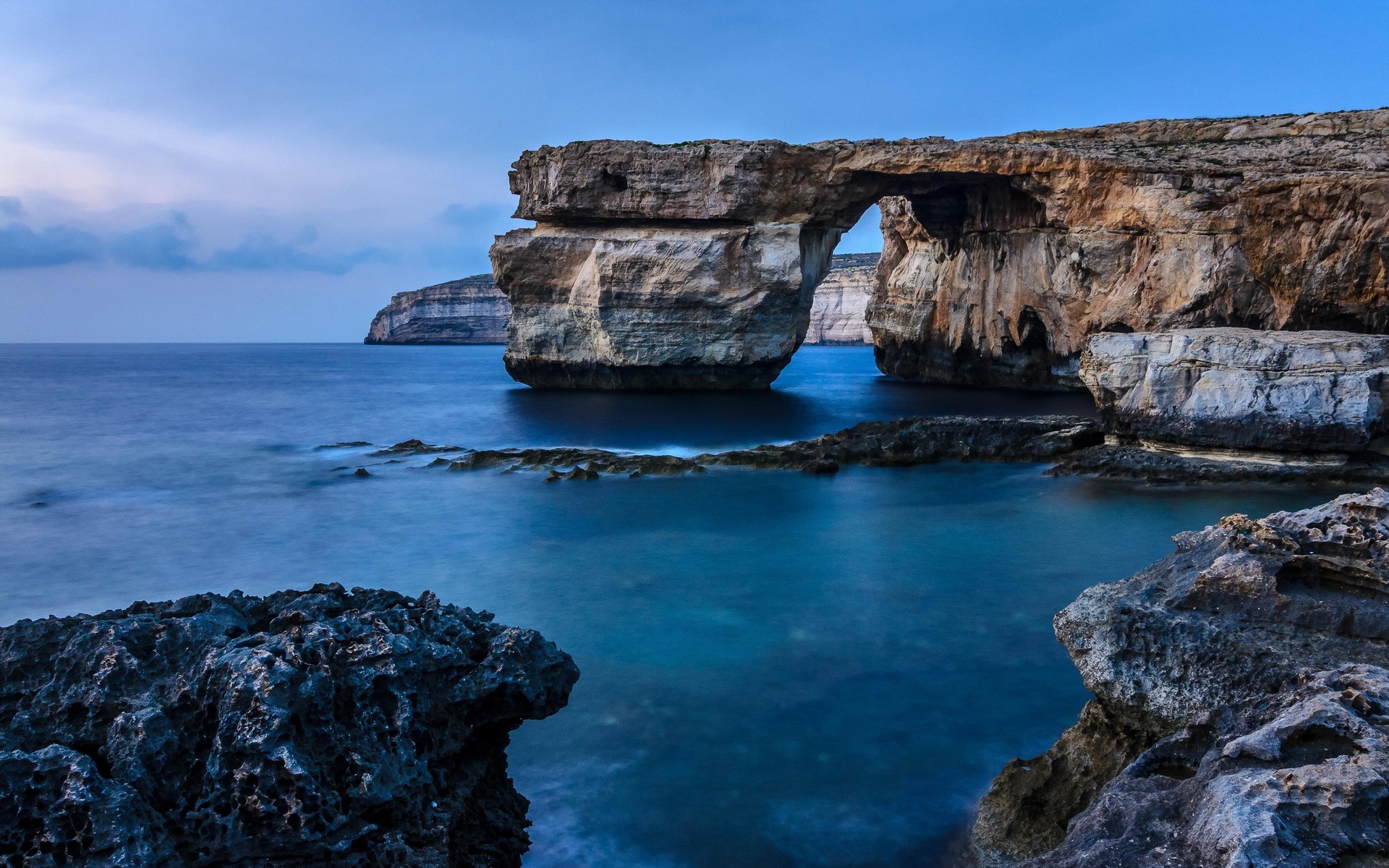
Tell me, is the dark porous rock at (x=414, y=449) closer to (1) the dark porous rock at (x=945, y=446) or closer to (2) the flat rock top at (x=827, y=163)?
(1) the dark porous rock at (x=945, y=446)

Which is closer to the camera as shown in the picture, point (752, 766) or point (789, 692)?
point (752, 766)

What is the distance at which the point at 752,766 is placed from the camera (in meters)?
6.22

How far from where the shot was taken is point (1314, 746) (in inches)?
118

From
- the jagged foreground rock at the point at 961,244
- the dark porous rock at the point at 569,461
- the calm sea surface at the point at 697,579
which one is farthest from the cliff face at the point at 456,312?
the dark porous rock at the point at 569,461

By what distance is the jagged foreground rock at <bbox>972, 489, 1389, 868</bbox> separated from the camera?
2.65 meters

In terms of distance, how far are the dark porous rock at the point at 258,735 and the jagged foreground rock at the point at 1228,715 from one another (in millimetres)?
2445

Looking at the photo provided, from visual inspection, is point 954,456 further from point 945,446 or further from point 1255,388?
point 1255,388

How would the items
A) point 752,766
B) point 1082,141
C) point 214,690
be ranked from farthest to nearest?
point 1082,141
point 752,766
point 214,690

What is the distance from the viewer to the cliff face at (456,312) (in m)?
111

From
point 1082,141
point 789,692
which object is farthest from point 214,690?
point 1082,141

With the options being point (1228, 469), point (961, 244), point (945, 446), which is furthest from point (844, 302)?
point (1228, 469)

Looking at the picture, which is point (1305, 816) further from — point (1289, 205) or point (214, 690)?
point (1289, 205)

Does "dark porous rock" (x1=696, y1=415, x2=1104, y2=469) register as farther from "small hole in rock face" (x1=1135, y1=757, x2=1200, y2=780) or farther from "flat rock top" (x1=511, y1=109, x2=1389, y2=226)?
"small hole in rock face" (x1=1135, y1=757, x2=1200, y2=780)

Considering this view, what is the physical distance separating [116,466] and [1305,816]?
22851mm
